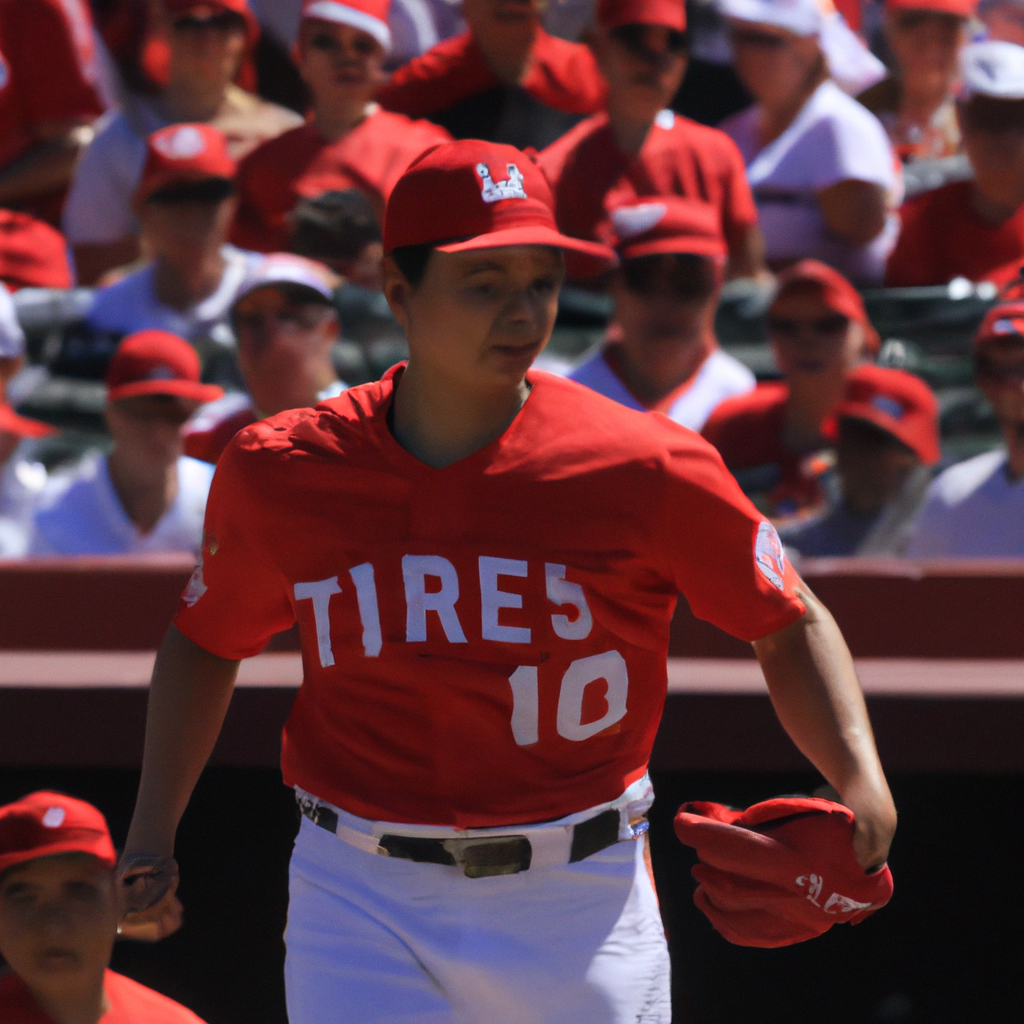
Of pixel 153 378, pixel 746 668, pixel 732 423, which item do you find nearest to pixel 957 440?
pixel 732 423

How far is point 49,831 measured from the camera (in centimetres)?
225

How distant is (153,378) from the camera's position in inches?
138

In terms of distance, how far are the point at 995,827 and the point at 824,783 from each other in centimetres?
31

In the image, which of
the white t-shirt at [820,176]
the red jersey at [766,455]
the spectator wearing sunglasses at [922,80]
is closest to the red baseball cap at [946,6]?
the spectator wearing sunglasses at [922,80]

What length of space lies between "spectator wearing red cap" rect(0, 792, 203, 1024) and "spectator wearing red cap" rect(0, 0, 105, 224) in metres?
3.06

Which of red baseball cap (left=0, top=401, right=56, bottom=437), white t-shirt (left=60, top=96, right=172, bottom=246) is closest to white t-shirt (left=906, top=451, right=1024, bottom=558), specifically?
red baseball cap (left=0, top=401, right=56, bottom=437)

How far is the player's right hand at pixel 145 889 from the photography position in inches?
66.0

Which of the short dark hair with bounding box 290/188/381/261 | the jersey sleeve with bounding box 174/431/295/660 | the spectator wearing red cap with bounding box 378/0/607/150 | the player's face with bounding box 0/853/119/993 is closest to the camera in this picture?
the jersey sleeve with bounding box 174/431/295/660

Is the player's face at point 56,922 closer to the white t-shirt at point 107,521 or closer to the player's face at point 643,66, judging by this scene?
the white t-shirt at point 107,521

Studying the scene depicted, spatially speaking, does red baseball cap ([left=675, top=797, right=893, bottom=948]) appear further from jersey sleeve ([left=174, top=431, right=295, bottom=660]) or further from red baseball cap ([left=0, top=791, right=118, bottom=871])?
red baseball cap ([left=0, top=791, right=118, bottom=871])

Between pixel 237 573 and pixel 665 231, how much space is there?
83.6 inches

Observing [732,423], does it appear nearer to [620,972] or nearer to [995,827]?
[995,827]

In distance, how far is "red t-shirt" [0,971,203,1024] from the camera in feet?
7.33

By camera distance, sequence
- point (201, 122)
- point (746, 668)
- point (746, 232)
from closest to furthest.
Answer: point (746, 668), point (746, 232), point (201, 122)
